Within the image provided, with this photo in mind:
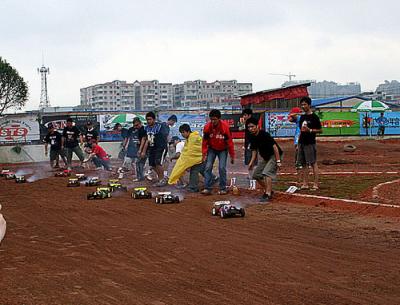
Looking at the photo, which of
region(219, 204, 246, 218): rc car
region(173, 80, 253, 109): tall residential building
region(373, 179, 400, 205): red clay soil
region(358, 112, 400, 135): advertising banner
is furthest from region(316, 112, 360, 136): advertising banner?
region(173, 80, 253, 109): tall residential building

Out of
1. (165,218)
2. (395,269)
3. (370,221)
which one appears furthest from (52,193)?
(395,269)

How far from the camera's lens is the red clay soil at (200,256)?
5.77 metres

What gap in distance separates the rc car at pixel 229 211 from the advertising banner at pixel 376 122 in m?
33.9

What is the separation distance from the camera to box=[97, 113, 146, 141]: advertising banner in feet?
116

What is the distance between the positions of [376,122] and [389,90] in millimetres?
91683

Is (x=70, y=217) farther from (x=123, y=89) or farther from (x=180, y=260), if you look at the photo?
(x=123, y=89)

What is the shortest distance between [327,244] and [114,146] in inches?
1055

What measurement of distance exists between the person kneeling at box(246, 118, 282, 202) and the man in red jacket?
146 cm

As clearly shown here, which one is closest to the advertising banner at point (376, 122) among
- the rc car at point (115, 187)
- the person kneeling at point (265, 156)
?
the rc car at point (115, 187)

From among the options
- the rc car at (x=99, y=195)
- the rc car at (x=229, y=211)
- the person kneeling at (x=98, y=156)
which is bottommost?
the rc car at (x=99, y=195)

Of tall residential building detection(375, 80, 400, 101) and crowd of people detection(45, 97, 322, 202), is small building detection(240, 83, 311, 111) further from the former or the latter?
tall residential building detection(375, 80, 400, 101)

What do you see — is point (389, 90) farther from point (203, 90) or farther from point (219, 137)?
point (219, 137)

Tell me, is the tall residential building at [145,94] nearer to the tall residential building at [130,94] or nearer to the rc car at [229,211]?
the tall residential building at [130,94]

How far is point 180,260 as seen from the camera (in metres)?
7.32
